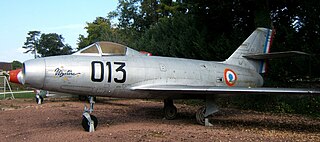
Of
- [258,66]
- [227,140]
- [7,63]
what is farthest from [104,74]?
[7,63]

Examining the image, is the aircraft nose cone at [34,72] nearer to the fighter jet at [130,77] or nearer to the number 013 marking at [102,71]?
the fighter jet at [130,77]

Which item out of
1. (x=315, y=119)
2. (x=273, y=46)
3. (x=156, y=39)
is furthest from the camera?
(x=156, y=39)

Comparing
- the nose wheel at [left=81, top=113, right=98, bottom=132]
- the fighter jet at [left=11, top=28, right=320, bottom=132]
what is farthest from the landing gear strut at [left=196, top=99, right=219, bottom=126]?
the nose wheel at [left=81, top=113, right=98, bottom=132]

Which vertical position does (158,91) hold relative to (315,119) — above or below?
above

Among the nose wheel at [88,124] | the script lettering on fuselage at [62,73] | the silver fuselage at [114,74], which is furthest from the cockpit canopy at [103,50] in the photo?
the nose wheel at [88,124]

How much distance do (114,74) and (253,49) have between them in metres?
6.14

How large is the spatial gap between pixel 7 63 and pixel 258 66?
96.8 metres

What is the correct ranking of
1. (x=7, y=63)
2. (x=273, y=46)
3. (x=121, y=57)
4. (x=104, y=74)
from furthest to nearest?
(x=7, y=63) < (x=273, y=46) < (x=121, y=57) < (x=104, y=74)

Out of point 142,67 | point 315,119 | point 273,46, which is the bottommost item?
point 315,119

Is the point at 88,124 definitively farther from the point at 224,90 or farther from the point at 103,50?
the point at 224,90

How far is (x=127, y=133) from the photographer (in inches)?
293

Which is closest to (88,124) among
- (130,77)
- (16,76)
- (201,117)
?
(130,77)

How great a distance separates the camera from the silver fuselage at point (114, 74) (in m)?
7.60

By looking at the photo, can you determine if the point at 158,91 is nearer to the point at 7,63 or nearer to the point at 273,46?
the point at 273,46
